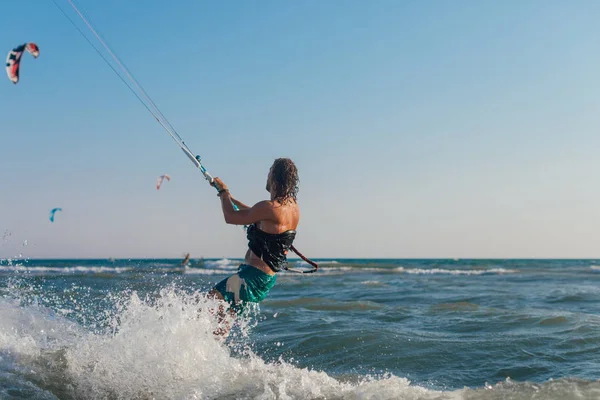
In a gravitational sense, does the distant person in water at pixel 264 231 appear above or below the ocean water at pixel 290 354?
above

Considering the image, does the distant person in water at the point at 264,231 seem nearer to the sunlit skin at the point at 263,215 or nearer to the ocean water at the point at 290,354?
the sunlit skin at the point at 263,215

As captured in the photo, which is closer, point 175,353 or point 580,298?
point 175,353

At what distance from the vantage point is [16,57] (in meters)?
5.62

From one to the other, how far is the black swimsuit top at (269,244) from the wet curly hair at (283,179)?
36cm

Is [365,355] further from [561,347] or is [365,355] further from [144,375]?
[144,375]

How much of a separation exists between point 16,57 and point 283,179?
9.68 feet

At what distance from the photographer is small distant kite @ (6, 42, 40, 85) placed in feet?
18.0

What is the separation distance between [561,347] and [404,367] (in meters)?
2.38

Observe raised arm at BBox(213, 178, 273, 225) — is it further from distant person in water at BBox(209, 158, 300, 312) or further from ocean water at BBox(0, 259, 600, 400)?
ocean water at BBox(0, 259, 600, 400)

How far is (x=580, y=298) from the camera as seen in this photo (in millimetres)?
14227

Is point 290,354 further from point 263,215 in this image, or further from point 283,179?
point 283,179

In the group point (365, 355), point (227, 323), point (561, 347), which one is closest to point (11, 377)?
point (227, 323)

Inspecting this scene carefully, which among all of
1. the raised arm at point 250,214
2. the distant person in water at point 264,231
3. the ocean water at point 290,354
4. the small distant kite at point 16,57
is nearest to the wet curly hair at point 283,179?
the distant person in water at point 264,231

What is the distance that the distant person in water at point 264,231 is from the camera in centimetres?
547
